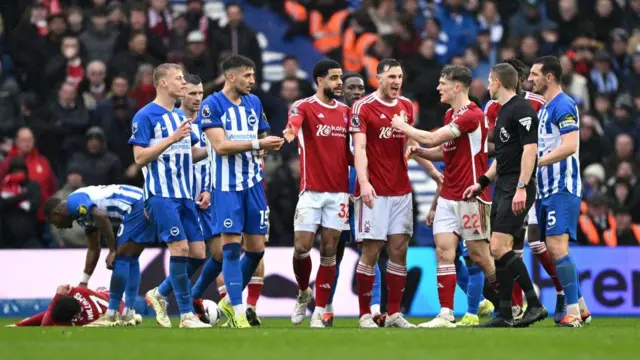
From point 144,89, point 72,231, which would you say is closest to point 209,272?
point 72,231

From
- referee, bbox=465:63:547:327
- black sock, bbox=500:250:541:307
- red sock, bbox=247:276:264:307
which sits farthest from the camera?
red sock, bbox=247:276:264:307

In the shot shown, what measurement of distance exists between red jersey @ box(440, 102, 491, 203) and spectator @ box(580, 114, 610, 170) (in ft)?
24.9

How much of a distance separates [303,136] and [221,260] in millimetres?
1652

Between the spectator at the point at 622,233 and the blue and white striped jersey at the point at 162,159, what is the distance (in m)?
7.98

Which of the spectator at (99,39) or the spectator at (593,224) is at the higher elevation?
the spectator at (99,39)

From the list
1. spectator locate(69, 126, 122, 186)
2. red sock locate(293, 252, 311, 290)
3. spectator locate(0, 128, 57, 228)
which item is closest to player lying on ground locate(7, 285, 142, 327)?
red sock locate(293, 252, 311, 290)

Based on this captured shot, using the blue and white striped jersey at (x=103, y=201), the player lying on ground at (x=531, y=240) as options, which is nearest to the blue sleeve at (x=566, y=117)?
the player lying on ground at (x=531, y=240)

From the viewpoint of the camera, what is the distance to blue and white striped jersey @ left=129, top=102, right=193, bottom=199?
1246 cm

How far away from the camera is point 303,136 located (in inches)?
512

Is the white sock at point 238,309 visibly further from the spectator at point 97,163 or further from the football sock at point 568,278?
the spectator at point 97,163

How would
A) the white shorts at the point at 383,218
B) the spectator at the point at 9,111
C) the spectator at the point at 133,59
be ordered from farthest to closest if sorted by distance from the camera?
the spectator at the point at 133,59 < the spectator at the point at 9,111 < the white shorts at the point at 383,218

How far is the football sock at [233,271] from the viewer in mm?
12273

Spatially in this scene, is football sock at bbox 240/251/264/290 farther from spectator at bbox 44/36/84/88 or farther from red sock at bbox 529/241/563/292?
spectator at bbox 44/36/84/88

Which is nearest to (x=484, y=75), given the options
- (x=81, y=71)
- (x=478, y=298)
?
(x=81, y=71)
